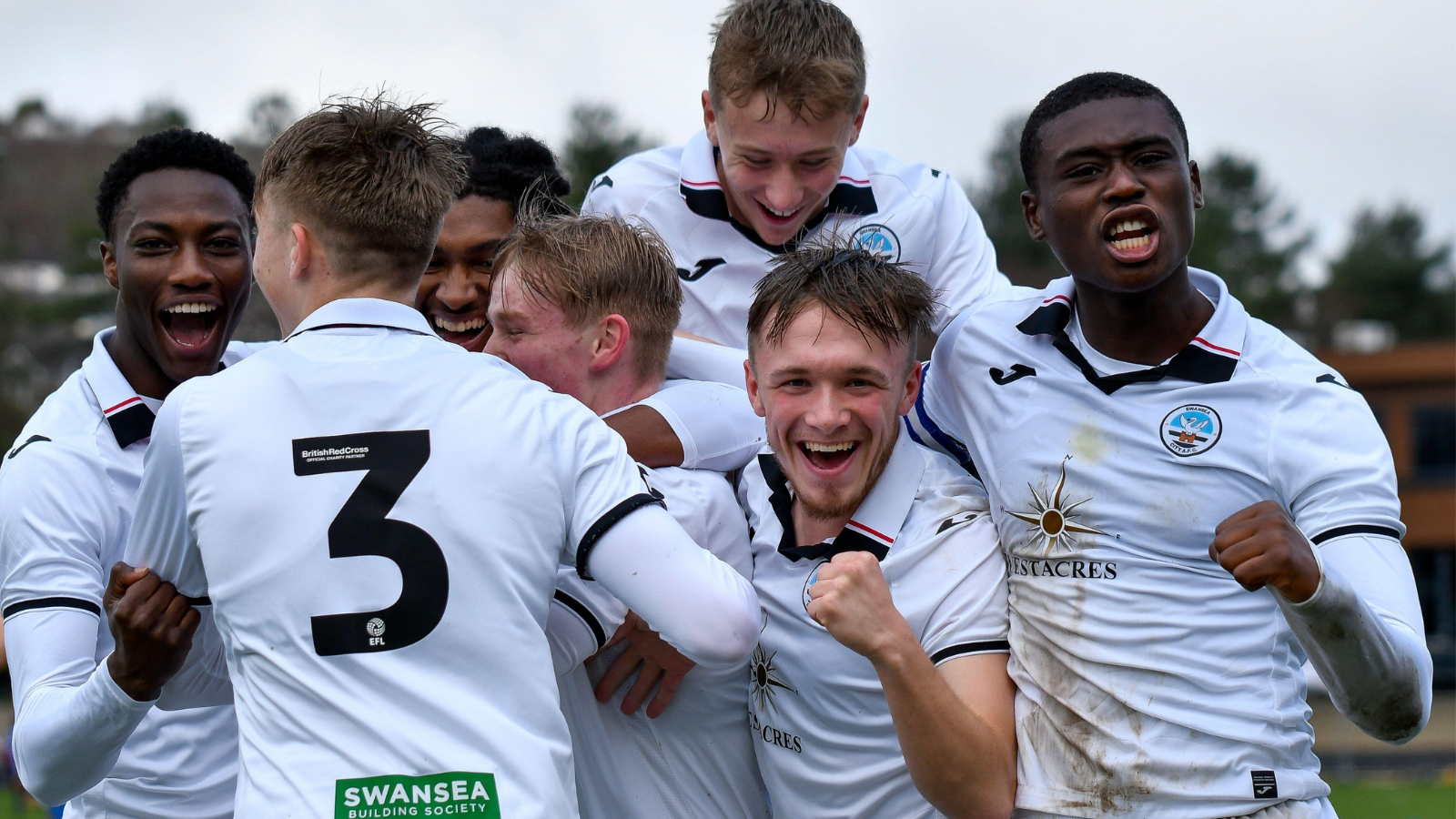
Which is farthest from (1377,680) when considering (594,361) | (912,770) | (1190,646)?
(594,361)

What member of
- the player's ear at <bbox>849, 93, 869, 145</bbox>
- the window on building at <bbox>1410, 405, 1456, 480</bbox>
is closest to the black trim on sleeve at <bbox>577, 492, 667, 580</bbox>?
the player's ear at <bbox>849, 93, 869, 145</bbox>

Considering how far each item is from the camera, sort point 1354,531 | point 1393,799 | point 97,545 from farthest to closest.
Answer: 1. point 1393,799
2. point 97,545
3. point 1354,531

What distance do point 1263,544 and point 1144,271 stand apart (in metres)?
1.08

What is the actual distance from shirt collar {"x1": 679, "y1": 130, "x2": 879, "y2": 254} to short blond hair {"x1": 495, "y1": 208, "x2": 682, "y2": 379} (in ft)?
3.28

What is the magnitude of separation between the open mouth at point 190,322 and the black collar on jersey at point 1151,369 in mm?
2792

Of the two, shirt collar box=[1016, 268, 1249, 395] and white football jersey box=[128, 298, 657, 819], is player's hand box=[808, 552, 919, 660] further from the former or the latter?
shirt collar box=[1016, 268, 1249, 395]

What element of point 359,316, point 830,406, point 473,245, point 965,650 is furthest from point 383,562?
point 473,245

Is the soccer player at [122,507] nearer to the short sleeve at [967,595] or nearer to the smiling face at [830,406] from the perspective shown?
the smiling face at [830,406]

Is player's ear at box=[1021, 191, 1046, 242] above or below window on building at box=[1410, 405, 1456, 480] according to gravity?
above

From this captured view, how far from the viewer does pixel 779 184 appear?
4934 millimetres

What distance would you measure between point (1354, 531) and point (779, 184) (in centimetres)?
232

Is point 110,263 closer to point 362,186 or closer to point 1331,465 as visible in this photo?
point 362,186

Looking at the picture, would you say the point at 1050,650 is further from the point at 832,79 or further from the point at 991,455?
the point at 832,79

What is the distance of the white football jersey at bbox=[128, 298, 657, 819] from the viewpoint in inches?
115
